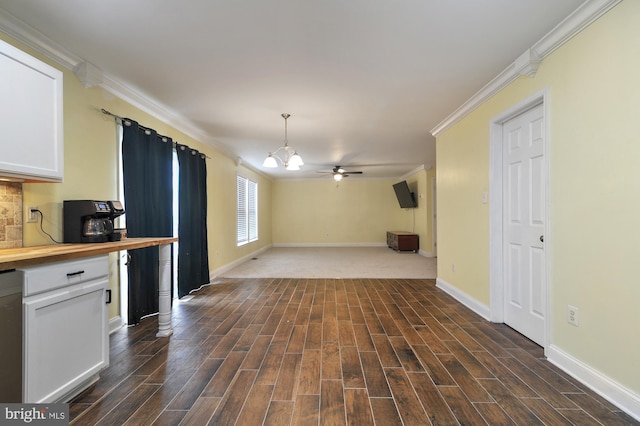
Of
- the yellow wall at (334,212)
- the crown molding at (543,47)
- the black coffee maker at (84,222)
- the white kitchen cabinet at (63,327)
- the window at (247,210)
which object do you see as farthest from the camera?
the yellow wall at (334,212)

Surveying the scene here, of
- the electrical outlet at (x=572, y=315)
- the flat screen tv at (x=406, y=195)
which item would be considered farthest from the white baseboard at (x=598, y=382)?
the flat screen tv at (x=406, y=195)

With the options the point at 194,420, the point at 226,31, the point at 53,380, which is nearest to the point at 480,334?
the point at 194,420

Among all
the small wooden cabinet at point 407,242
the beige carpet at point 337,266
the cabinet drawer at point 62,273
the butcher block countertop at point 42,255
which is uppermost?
the butcher block countertop at point 42,255

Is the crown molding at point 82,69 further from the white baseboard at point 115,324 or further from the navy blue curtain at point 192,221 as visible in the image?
the white baseboard at point 115,324

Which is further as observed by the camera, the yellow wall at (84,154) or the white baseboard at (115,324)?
the white baseboard at (115,324)

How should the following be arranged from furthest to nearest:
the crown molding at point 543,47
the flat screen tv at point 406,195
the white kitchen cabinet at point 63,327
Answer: the flat screen tv at point 406,195
the crown molding at point 543,47
the white kitchen cabinet at point 63,327

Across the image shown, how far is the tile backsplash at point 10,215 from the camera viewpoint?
190cm

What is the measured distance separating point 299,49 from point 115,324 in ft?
10.2

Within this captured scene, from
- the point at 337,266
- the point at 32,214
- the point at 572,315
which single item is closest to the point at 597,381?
the point at 572,315

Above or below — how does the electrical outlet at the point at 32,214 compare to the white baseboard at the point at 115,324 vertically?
above

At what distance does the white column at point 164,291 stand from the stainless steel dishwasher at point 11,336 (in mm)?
1218

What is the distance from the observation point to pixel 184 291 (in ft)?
12.8

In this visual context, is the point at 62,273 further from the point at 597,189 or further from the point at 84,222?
the point at 597,189

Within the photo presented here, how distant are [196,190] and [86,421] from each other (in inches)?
127
